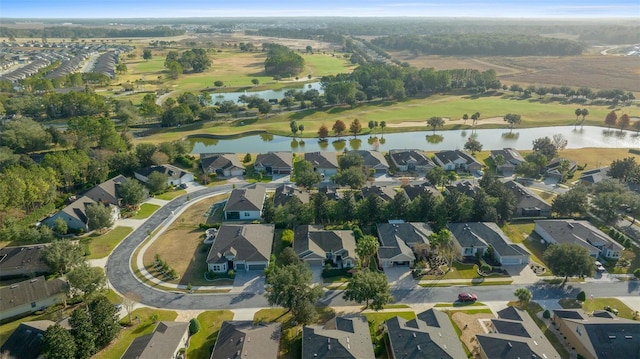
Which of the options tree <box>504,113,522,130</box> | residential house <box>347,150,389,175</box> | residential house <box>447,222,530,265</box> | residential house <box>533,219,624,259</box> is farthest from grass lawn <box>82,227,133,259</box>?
tree <box>504,113,522,130</box>

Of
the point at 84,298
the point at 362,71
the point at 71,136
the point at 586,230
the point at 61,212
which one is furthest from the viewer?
the point at 362,71

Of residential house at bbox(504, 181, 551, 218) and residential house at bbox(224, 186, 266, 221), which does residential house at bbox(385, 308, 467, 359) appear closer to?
residential house at bbox(224, 186, 266, 221)

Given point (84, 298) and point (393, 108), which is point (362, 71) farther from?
point (84, 298)

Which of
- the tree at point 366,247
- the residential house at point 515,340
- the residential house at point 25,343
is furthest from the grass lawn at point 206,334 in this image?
the residential house at point 515,340

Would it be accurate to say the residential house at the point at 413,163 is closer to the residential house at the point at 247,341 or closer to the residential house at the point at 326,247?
the residential house at the point at 326,247

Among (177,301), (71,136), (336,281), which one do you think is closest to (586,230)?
(336,281)

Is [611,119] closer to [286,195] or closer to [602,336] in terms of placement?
[602,336]
